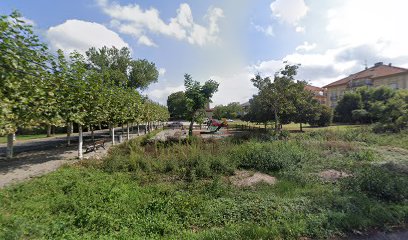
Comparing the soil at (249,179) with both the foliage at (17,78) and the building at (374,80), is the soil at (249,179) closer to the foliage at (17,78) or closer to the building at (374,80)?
the foliage at (17,78)

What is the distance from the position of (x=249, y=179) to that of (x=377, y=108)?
89.9ft

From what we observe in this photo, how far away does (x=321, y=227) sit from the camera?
4.76 meters

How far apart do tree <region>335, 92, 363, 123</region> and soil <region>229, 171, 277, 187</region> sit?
43.2 meters

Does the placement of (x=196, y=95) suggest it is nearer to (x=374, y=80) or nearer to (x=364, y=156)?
(x=364, y=156)

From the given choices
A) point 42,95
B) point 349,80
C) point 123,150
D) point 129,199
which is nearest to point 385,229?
point 129,199

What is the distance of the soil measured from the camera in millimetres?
7656

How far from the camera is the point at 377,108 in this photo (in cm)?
2692

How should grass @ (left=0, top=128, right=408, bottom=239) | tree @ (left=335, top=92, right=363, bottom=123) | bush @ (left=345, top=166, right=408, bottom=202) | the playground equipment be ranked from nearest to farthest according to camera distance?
grass @ (left=0, top=128, right=408, bottom=239)
bush @ (left=345, top=166, right=408, bottom=202)
the playground equipment
tree @ (left=335, top=92, right=363, bottom=123)

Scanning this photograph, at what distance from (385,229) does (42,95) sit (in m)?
7.77

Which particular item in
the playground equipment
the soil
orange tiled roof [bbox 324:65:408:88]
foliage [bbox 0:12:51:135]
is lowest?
the soil

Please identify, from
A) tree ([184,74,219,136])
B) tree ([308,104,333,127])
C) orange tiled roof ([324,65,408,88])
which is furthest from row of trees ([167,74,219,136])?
orange tiled roof ([324,65,408,88])

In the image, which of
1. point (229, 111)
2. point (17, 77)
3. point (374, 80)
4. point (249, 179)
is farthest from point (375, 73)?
point (17, 77)

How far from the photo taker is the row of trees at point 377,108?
22.7 m

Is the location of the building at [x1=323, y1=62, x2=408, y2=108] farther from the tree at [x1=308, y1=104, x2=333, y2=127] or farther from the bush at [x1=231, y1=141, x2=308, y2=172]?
the bush at [x1=231, y1=141, x2=308, y2=172]
